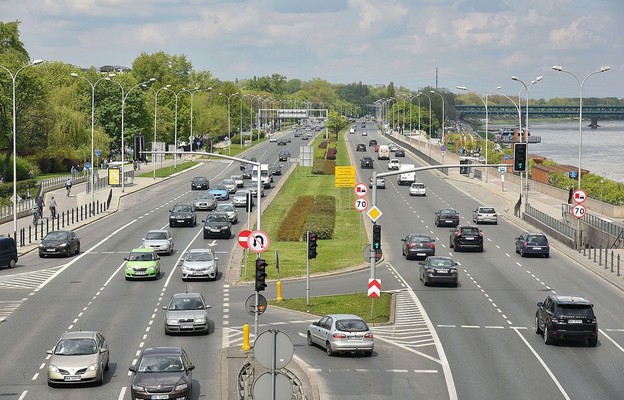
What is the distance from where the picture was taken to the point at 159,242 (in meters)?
56.6

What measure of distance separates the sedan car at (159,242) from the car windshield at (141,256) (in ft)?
21.9

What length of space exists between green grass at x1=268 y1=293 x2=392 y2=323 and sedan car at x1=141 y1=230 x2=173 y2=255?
1516cm

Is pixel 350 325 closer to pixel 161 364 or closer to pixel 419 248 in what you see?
pixel 161 364

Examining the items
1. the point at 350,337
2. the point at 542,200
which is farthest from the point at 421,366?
the point at 542,200

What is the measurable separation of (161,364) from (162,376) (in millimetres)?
539

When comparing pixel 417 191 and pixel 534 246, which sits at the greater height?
pixel 417 191

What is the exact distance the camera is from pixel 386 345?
113ft

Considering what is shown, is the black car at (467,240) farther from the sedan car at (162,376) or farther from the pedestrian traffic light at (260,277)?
the sedan car at (162,376)

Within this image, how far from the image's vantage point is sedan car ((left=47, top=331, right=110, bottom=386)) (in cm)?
2761

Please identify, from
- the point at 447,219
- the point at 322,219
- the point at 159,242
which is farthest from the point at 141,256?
the point at 447,219

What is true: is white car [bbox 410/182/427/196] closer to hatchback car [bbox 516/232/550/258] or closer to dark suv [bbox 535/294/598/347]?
hatchback car [bbox 516/232/550/258]

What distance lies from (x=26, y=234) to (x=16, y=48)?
6725cm

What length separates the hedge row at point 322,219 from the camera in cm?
6500

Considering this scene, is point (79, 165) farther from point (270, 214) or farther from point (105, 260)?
point (105, 260)
